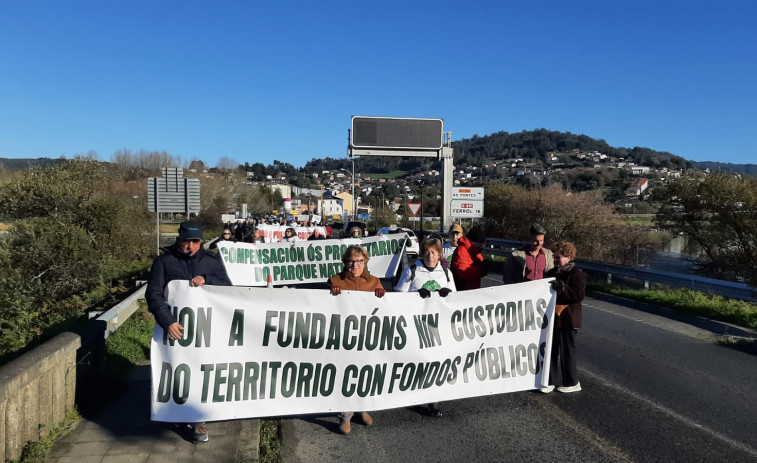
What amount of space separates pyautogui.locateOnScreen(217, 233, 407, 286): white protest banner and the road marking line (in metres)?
7.08

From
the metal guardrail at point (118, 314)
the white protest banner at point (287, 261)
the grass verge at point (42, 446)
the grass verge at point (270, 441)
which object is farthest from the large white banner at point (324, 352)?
the white protest banner at point (287, 261)

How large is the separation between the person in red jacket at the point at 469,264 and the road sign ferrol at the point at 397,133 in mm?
23357

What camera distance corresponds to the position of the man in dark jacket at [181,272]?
5.03 metres

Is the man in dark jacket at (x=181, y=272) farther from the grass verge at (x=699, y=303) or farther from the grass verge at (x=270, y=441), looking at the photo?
the grass verge at (x=699, y=303)

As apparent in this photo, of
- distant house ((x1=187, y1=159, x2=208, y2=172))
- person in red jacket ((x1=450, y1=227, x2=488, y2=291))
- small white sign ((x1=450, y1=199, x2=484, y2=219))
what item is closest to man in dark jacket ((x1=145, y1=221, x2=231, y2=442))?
person in red jacket ((x1=450, y1=227, x2=488, y2=291))

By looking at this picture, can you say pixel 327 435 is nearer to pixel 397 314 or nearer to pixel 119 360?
pixel 397 314

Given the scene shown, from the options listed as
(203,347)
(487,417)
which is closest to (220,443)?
(203,347)

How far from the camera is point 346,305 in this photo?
5.48m

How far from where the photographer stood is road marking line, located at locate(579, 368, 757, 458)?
16.6ft

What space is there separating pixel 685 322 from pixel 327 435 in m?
8.54

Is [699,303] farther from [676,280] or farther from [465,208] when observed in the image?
[465,208]

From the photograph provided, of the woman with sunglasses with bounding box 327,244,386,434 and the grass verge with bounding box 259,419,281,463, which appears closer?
the grass verge with bounding box 259,419,281,463

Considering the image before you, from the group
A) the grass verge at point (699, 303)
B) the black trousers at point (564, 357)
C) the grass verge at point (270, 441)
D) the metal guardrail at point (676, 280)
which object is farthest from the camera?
the metal guardrail at point (676, 280)

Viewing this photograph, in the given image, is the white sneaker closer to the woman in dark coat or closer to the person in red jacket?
the woman in dark coat
